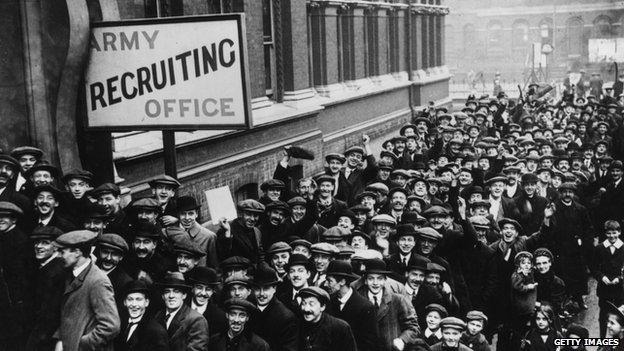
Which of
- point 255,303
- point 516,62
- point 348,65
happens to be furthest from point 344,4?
point 516,62

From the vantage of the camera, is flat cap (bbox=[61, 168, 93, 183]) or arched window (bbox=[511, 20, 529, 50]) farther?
arched window (bbox=[511, 20, 529, 50])

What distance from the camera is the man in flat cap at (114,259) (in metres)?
5.98

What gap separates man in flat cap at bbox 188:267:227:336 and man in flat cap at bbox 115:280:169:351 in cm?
52

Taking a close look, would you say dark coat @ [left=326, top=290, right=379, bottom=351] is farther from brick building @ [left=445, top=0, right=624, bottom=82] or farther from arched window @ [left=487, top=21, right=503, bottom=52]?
arched window @ [left=487, top=21, right=503, bottom=52]

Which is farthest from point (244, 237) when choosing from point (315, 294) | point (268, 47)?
point (268, 47)

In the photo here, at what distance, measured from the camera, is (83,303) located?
5551 mm

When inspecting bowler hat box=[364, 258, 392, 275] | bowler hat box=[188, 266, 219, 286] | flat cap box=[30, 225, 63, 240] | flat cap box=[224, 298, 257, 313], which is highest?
flat cap box=[30, 225, 63, 240]

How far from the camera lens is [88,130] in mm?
7867

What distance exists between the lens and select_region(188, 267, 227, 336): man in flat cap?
6.10 meters

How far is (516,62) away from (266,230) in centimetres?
5351

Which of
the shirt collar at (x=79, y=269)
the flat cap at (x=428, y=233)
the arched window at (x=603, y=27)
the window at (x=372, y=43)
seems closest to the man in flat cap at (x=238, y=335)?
the shirt collar at (x=79, y=269)

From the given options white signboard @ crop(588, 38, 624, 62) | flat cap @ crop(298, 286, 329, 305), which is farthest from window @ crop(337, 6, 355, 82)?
white signboard @ crop(588, 38, 624, 62)

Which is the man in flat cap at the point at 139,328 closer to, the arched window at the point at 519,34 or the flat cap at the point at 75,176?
the flat cap at the point at 75,176

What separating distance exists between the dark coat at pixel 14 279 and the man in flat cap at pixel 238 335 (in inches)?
57.1
